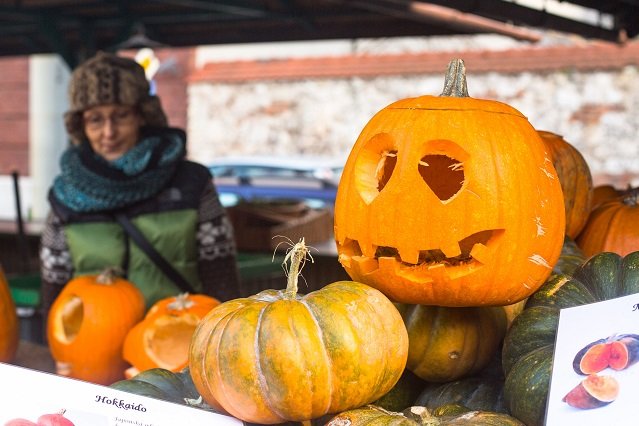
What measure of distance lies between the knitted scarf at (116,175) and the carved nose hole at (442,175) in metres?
1.89

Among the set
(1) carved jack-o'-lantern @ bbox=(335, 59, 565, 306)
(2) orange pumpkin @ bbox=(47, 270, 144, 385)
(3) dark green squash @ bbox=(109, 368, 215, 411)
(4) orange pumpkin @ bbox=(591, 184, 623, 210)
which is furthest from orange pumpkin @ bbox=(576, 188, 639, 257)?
(2) orange pumpkin @ bbox=(47, 270, 144, 385)

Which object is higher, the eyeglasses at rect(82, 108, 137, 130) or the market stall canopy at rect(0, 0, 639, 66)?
the market stall canopy at rect(0, 0, 639, 66)

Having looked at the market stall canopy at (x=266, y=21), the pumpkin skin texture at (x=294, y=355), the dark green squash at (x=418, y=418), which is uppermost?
the market stall canopy at (x=266, y=21)

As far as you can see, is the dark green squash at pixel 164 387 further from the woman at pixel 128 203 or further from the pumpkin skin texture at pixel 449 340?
the woman at pixel 128 203

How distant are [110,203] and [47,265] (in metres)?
0.42

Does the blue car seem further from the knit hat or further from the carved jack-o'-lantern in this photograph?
the carved jack-o'-lantern

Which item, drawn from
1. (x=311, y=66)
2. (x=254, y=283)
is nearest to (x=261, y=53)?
(x=311, y=66)

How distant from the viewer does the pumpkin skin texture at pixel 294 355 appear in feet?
4.87

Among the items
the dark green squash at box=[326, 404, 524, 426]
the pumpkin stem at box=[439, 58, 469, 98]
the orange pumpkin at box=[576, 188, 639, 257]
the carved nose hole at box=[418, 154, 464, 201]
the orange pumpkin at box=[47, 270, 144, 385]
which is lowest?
the orange pumpkin at box=[47, 270, 144, 385]

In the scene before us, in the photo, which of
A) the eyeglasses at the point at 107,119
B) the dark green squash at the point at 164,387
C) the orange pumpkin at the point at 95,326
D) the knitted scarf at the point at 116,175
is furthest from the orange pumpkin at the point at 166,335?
the eyeglasses at the point at 107,119

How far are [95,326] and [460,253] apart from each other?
1512 mm

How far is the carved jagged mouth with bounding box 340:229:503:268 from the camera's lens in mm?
1705

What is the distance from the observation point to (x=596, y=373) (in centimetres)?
140

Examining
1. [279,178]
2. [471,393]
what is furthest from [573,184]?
[279,178]
